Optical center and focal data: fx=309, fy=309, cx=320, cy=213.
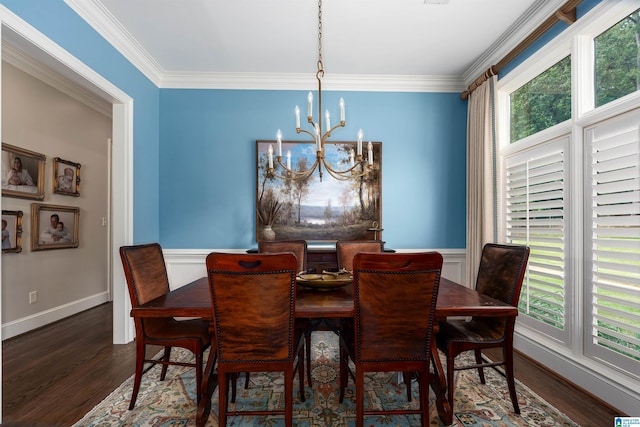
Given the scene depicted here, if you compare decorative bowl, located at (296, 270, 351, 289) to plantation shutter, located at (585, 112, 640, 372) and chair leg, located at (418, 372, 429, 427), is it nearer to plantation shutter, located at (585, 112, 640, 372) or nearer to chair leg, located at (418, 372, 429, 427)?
→ chair leg, located at (418, 372, 429, 427)

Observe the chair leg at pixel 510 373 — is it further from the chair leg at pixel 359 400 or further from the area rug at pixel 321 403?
the chair leg at pixel 359 400

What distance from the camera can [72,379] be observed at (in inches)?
90.0

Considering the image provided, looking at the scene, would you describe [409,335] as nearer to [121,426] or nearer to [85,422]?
[121,426]

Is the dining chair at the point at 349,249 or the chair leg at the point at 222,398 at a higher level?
the dining chair at the point at 349,249

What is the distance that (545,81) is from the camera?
268 cm

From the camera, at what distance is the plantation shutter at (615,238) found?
184 centimetres

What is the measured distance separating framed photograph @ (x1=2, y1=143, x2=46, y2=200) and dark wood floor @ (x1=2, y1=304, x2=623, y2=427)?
4.80 ft

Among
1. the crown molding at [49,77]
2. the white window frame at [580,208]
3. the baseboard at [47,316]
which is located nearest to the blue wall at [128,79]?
the crown molding at [49,77]

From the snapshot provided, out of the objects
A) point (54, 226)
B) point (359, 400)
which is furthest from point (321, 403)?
point (54, 226)

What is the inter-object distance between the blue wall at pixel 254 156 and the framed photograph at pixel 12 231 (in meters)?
1.31

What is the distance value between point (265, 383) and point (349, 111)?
9.56 ft

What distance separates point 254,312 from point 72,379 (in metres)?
1.86

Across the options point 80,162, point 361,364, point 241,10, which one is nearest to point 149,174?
point 80,162

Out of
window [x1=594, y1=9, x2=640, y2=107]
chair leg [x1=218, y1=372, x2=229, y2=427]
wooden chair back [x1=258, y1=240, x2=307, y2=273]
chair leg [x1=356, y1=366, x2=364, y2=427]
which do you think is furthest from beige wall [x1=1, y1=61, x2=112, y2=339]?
window [x1=594, y1=9, x2=640, y2=107]
